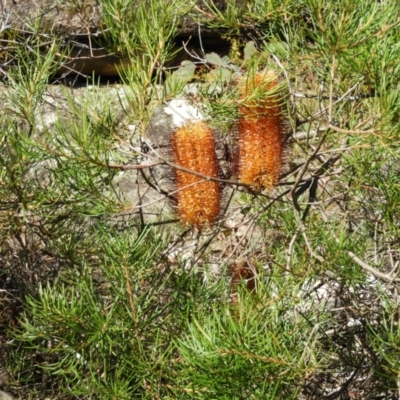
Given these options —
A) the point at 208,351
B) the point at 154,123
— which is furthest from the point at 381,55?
the point at 154,123

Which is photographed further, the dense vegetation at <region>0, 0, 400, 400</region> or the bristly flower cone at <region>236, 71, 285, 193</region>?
the bristly flower cone at <region>236, 71, 285, 193</region>

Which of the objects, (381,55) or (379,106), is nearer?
(379,106)

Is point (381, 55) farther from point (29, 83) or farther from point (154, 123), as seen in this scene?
point (154, 123)

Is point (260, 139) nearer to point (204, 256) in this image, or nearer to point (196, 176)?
point (196, 176)

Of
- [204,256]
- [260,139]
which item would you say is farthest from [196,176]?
[204,256]

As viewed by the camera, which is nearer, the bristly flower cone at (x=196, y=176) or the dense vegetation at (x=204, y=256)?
the dense vegetation at (x=204, y=256)
